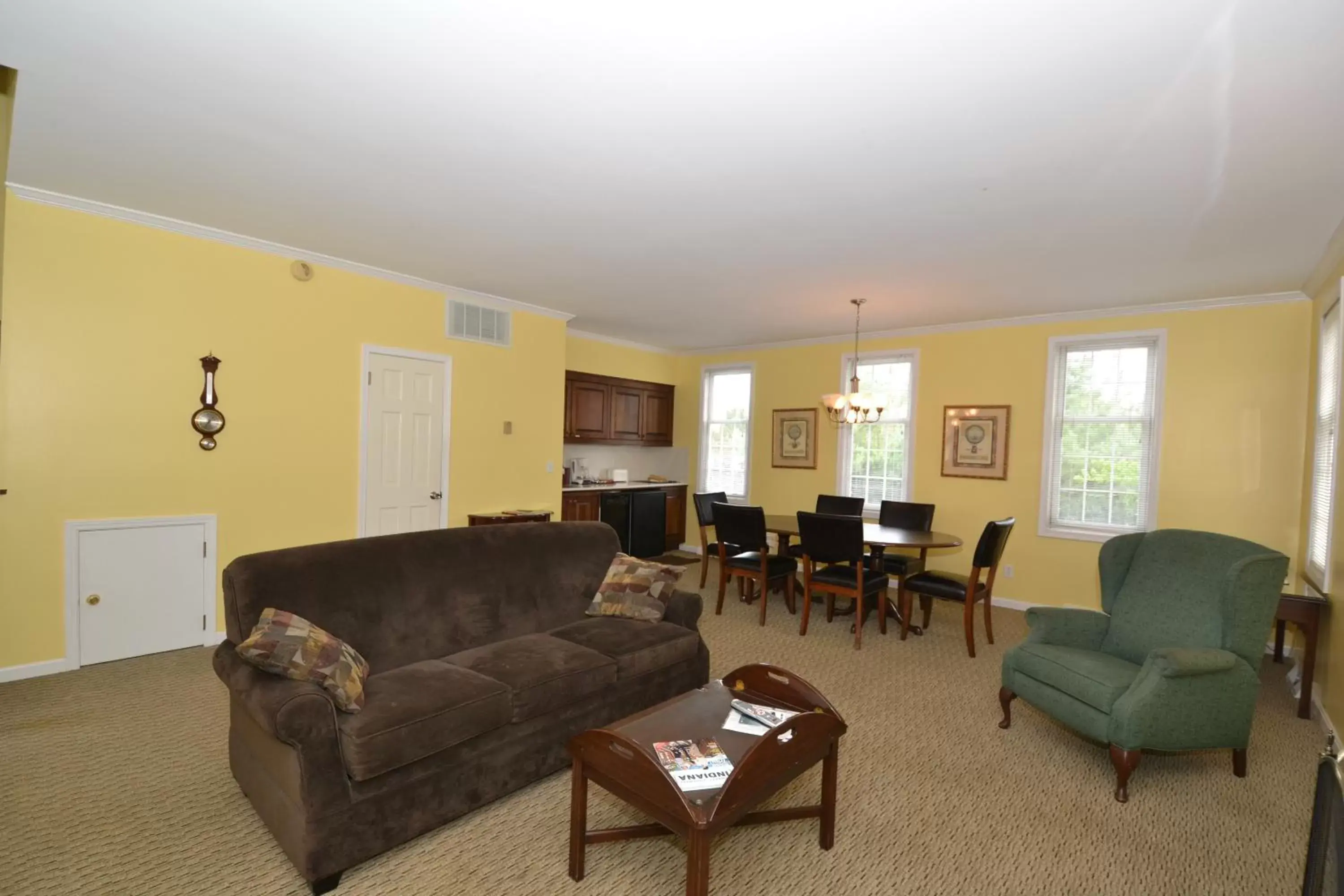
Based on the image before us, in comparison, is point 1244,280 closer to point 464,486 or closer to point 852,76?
point 852,76

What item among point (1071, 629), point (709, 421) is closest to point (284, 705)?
point (1071, 629)

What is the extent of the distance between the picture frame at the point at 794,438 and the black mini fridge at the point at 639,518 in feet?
4.85

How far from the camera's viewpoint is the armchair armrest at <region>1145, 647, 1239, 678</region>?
251 centimetres

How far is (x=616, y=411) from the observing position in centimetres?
734

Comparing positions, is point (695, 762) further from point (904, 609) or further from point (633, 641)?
point (904, 609)

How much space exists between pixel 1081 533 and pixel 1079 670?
9.96 feet

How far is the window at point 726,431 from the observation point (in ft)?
24.9

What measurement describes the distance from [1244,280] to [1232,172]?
220cm

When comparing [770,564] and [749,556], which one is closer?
[770,564]

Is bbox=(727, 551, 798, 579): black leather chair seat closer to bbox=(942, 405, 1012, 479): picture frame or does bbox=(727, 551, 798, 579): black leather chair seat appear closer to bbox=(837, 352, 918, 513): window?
bbox=(837, 352, 918, 513): window

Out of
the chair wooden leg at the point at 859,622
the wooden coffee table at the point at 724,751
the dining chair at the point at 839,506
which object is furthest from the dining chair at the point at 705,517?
the wooden coffee table at the point at 724,751

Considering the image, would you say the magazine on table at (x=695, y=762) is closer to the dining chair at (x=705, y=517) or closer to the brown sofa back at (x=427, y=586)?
the brown sofa back at (x=427, y=586)

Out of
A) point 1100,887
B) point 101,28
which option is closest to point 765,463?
point 1100,887

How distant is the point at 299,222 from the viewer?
369 cm
